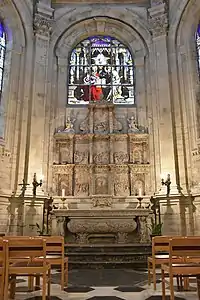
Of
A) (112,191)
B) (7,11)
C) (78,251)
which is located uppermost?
Result: (7,11)

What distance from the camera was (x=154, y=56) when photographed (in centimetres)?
1230

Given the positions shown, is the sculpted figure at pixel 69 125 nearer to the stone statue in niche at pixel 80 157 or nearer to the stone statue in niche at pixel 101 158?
the stone statue in niche at pixel 80 157

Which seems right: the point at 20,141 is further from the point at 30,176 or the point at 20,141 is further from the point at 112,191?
the point at 112,191

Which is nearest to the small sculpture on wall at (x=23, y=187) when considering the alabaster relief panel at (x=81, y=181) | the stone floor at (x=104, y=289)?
the alabaster relief panel at (x=81, y=181)

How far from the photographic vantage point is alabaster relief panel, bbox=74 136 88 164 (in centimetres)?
1149

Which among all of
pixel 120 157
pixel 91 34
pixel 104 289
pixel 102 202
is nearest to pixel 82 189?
pixel 102 202

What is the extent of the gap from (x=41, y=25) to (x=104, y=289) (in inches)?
431

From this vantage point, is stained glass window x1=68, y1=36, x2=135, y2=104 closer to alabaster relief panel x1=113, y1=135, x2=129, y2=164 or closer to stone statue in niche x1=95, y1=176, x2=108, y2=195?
alabaster relief panel x1=113, y1=135, x2=129, y2=164

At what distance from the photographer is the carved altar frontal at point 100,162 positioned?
10.9m

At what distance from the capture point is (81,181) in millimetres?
11258

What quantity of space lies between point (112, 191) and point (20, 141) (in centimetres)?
385

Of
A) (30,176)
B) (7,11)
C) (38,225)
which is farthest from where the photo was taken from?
(7,11)

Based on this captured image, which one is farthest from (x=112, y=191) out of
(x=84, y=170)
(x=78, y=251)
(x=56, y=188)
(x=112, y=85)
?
(x=112, y=85)

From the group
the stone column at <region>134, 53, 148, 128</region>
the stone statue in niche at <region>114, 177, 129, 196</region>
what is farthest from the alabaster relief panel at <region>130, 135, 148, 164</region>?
the stone statue in niche at <region>114, 177, 129, 196</region>
